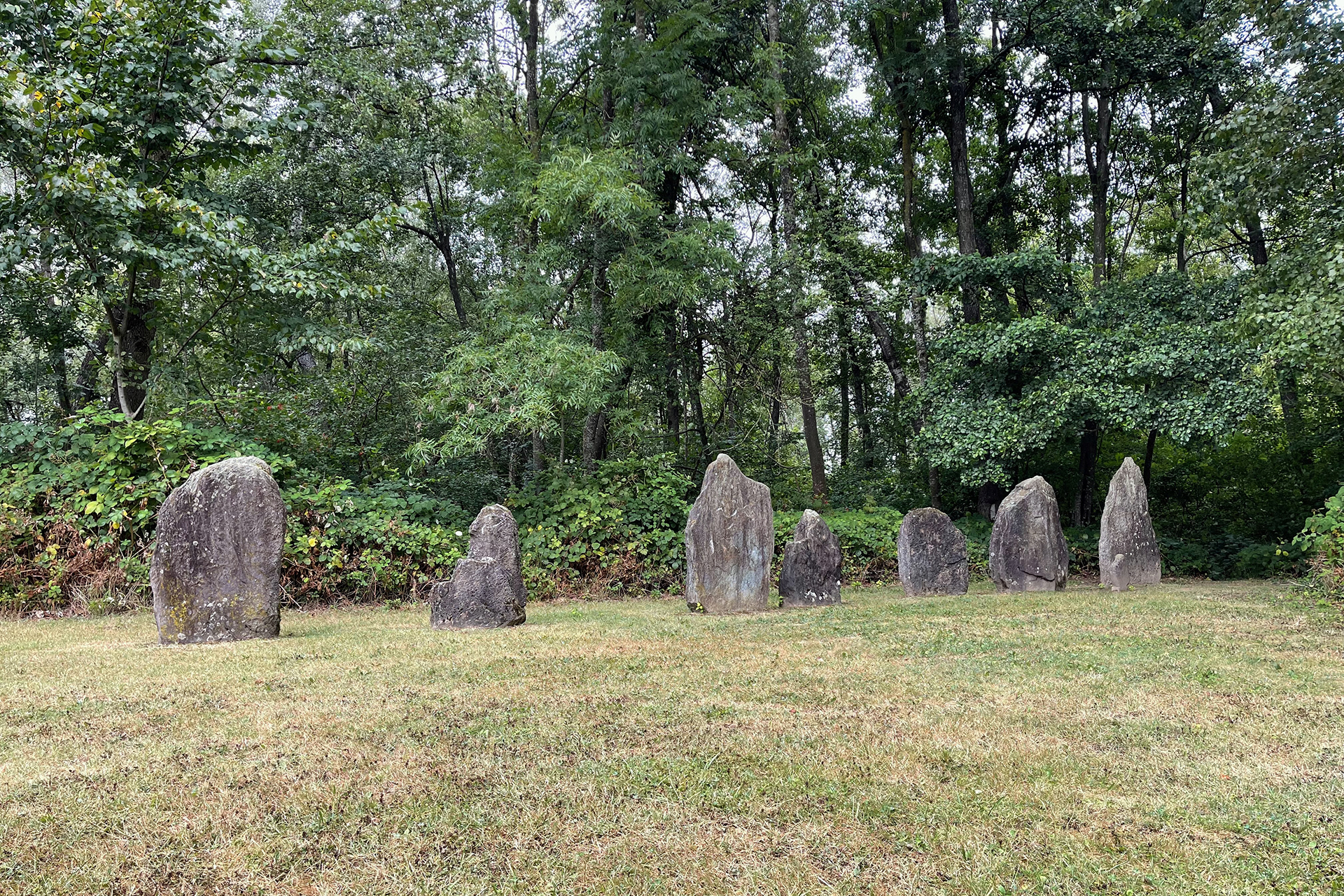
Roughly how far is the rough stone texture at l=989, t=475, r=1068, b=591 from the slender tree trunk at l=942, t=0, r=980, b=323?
651cm

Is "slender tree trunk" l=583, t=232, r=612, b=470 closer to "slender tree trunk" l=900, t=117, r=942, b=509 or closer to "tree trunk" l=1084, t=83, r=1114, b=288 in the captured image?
"slender tree trunk" l=900, t=117, r=942, b=509

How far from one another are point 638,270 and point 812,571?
688 cm

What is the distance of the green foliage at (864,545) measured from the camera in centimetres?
1546

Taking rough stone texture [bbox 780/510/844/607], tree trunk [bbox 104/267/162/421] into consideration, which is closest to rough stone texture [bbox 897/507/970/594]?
rough stone texture [bbox 780/510/844/607]

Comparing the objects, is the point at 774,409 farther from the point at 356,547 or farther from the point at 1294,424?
the point at 356,547

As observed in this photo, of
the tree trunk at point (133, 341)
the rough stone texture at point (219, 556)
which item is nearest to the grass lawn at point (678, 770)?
the rough stone texture at point (219, 556)

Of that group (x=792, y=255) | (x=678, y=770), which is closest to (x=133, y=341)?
(x=792, y=255)

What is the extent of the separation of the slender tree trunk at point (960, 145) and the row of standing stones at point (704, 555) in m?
6.50

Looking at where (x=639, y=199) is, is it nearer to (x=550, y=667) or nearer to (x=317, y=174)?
(x=317, y=174)

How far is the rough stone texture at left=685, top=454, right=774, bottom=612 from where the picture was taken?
10398 millimetres

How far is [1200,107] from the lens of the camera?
18766 millimetres

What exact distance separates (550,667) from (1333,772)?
4776mm

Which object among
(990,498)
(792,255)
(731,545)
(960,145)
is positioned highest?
(960,145)

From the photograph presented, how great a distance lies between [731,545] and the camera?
10453 millimetres
